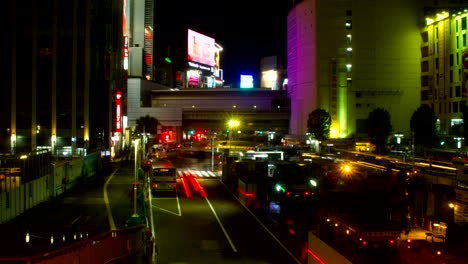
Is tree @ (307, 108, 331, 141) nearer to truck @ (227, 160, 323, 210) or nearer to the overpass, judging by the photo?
the overpass

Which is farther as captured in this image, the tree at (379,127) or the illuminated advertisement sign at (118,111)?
the illuminated advertisement sign at (118,111)

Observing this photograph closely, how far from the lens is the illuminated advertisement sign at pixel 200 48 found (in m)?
101

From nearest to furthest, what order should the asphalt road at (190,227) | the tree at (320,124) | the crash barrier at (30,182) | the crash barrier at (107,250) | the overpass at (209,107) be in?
1. the crash barrier at (107,250)
2. the asphalt road at (190,227)
3. the crash barrier at (30,182)
4. the tree at (320,124)
5. the overpass at (209,107)

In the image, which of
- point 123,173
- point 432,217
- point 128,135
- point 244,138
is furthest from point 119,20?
point 432,217

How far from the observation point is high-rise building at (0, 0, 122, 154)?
56.6 meters

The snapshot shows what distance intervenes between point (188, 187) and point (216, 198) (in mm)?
5200

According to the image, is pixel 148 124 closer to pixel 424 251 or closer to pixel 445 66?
pixel 445 66

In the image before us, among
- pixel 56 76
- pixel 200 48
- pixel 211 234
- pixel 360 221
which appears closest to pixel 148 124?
pixel 56 76

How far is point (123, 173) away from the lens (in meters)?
41.9

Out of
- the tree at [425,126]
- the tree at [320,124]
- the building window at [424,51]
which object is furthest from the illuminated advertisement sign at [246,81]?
the tree at [425,126]

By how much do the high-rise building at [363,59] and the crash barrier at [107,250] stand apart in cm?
6074

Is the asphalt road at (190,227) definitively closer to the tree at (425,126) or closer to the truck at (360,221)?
the truck at (360,221)

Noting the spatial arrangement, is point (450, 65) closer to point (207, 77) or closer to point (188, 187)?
point (188, 187)

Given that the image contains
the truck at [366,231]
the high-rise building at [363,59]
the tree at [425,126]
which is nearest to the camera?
the truck at [366,231]
